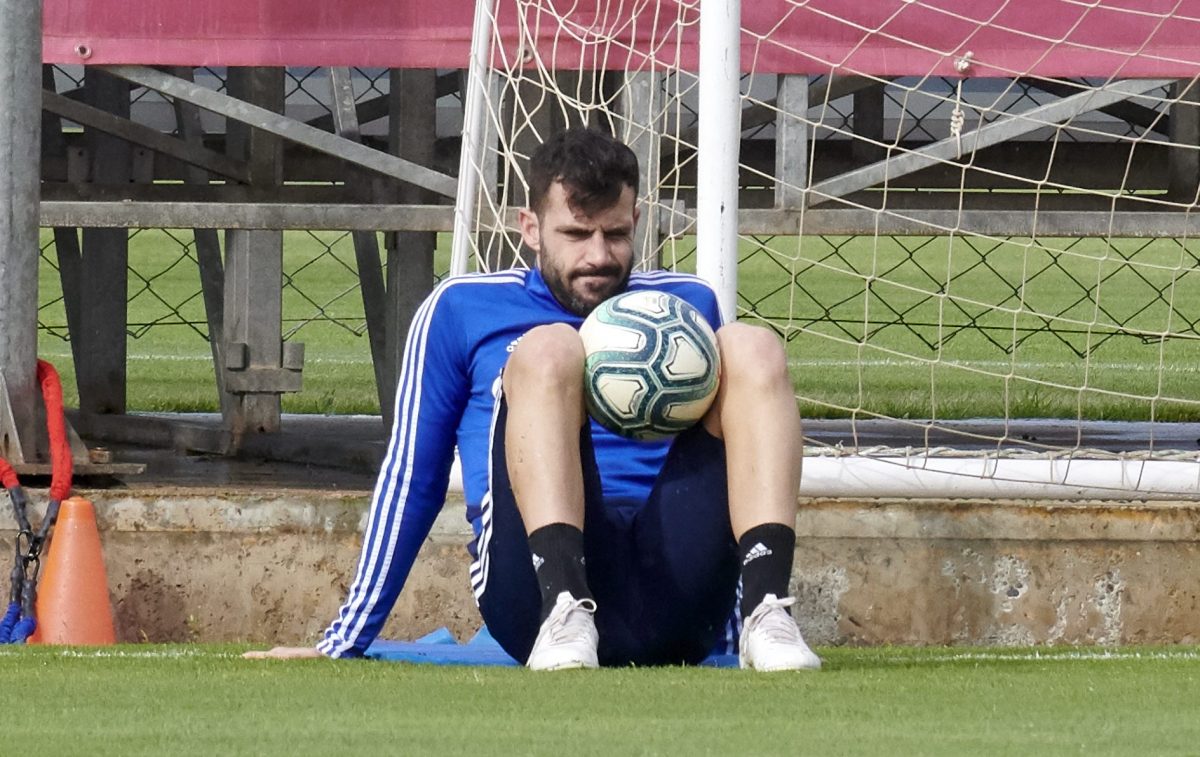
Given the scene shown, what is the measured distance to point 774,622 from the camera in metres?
4.51

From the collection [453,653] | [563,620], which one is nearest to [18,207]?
[453,653]

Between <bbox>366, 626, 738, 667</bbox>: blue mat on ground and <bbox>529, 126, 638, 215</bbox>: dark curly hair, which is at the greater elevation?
<bbox>529, 126, 638, 215</bbox>: dark curly hair

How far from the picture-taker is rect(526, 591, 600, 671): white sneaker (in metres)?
4.55

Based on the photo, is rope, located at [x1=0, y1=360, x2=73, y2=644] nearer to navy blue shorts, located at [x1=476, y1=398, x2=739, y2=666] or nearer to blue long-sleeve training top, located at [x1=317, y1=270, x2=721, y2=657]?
blue long-sleeve training top, located at [x1=317, y1=270, x2=721, y2=657]

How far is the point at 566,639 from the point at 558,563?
0.49 feet

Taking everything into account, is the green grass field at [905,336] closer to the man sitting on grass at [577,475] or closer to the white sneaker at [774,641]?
the man sitting on grass at [577,475]

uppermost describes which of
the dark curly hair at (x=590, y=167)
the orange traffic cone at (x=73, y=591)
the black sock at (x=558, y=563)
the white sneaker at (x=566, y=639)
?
the dark curly hair at (x=590, y=167)

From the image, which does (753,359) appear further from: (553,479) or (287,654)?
(287,654)

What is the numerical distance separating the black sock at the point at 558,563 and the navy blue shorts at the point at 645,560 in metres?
0.14

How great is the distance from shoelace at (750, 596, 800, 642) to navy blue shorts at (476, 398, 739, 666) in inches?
9.2

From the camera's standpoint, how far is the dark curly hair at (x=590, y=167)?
193 inches

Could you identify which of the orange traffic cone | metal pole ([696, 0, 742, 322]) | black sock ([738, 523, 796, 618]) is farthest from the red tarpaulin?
black sock ([738, 523, 796, 618])

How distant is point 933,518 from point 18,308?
8.64 feet

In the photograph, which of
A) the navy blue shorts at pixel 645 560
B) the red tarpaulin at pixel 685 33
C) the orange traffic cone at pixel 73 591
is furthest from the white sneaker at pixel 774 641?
the red tarpaulin at pixel 685 33
